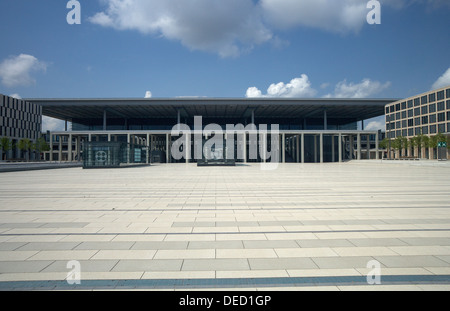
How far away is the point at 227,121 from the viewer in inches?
2596

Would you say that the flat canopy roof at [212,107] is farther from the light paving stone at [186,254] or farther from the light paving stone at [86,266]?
the light paving stone at [86,266]

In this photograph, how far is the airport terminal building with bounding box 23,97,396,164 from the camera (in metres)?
53.0

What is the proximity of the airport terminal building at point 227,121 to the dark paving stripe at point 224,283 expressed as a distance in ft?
137

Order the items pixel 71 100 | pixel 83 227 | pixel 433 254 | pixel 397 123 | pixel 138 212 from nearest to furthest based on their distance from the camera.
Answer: pixel 433 254 → pixel 83 227 → pixel 138 212 → pixel 71 100 → pixel 397 123

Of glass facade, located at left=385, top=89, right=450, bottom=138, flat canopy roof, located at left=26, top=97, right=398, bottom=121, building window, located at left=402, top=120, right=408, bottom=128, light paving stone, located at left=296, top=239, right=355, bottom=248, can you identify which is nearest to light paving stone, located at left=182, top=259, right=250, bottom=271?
light paving stone, located at left=296, top=239, right=355, bottom=248

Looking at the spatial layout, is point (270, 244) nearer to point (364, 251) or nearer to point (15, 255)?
point (364, 251)

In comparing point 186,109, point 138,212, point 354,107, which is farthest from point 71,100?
point 354,107

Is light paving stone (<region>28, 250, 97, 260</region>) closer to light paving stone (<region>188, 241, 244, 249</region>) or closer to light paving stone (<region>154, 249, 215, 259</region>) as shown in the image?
light paving stone (<region>154, 249, 215, 259</region>)

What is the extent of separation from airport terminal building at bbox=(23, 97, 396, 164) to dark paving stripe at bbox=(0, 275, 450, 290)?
41.8m

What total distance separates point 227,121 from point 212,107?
1019 centimetres

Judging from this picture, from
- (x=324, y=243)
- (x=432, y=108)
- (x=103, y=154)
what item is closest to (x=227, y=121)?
(x=103, y=154)
